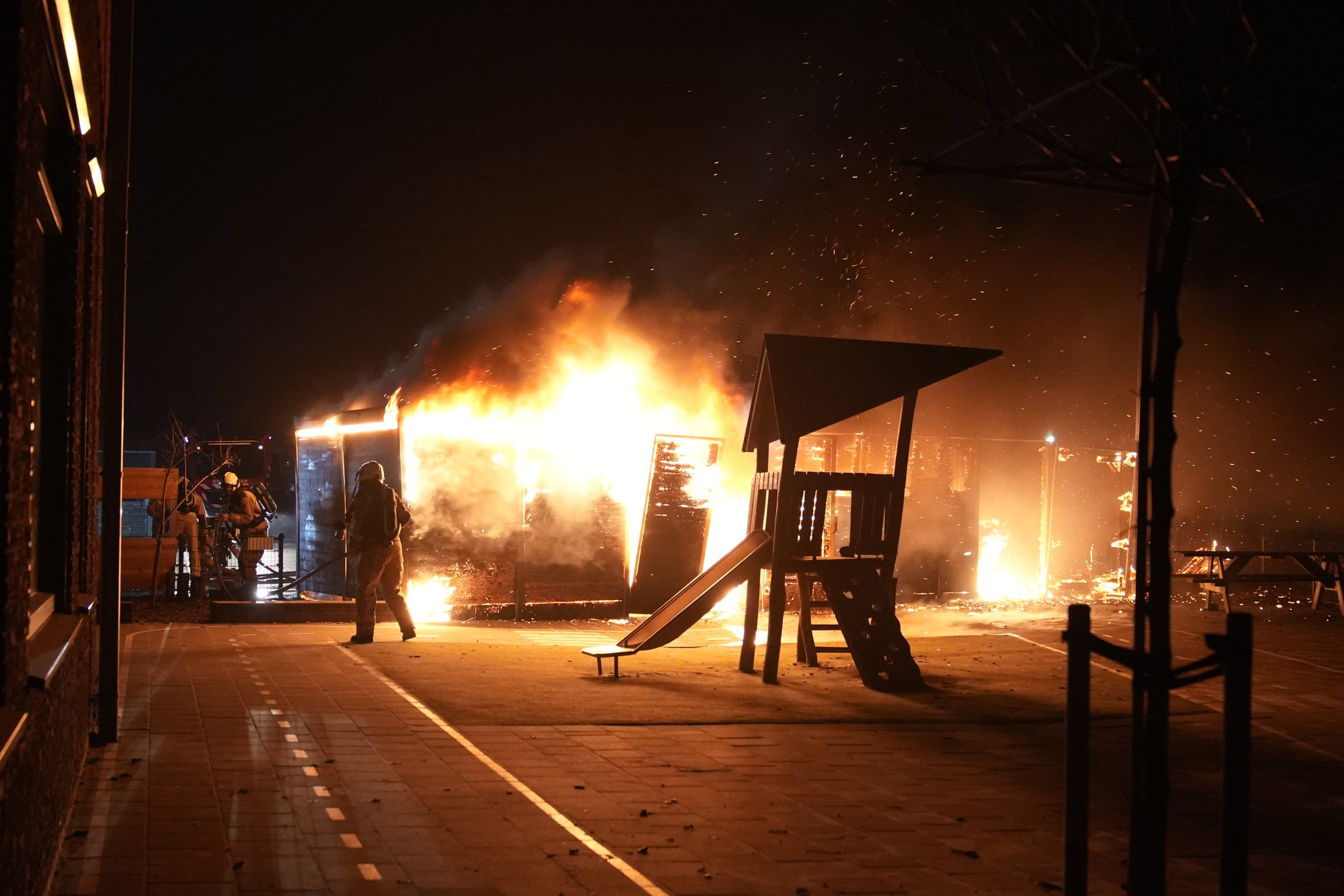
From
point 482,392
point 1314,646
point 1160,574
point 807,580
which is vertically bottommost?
point 1314,646

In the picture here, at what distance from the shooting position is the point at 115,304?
299 inches

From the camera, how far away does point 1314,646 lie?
13.4 m

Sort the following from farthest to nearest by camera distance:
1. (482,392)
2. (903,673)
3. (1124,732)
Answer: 1. (482,392)
2. (903,673)
3. (1124,732)

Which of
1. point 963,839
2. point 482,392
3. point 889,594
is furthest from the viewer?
point 482,392

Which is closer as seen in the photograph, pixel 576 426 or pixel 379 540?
pixel 379 540

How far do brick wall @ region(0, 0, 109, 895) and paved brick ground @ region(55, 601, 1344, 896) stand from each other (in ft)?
2.11

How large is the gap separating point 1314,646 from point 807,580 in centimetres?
627

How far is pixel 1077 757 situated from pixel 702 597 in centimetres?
694

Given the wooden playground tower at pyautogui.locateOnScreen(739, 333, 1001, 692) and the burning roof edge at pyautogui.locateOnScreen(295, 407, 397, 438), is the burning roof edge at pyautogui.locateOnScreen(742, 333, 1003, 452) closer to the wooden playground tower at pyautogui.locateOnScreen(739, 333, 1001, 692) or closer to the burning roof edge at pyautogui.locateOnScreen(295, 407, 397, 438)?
the wooden playground tower at pyautogui.locateOnScreen(739, 333, 1001, 692)

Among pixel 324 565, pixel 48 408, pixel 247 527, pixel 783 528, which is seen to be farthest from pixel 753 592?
pixel 247 527

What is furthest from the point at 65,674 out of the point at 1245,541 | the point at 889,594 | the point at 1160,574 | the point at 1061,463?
the point at 1245,541

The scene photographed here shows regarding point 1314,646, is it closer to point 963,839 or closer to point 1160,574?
point 963,839

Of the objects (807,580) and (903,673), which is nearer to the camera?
(903,673)

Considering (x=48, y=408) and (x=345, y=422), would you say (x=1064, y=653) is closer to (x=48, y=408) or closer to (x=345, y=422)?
(x=345, y=422)
